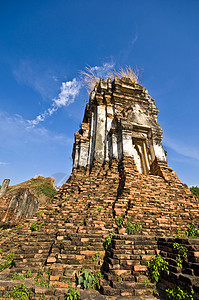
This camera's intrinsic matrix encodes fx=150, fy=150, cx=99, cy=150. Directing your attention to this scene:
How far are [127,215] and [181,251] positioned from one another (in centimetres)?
177

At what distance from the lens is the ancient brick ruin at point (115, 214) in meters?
3.08

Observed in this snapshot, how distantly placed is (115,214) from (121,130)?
13.4ft

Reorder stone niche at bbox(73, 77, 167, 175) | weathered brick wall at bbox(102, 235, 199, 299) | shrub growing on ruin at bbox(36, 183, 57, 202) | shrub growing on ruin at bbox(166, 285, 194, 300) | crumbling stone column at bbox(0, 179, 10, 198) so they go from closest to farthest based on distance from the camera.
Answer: shrub growing on ruin at bbox(166, 285, 194, 300), weathered brick wall at bbox(102, 235, 199, 299), stone niche at bbox(73, 77, 167, 175), crumbling stone column at bbox(0, 179, 10, 198), shrub growing on ruin at bbox(36, 183, 57, 202)

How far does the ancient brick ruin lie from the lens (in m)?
3.08

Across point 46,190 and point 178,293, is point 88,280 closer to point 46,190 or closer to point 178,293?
point 178,293

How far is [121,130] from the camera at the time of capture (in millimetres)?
7465

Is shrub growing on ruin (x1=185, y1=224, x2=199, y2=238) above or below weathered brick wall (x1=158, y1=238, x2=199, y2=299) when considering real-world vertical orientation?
above

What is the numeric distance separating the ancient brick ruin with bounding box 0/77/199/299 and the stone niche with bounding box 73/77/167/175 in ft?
0.18

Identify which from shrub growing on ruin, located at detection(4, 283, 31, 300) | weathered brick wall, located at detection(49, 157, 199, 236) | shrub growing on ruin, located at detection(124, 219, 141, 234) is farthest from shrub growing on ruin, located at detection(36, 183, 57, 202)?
shrub growing on ruin, located at detection(4, 283, 31, 300)

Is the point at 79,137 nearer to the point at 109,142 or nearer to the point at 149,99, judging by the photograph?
the point at 109,142

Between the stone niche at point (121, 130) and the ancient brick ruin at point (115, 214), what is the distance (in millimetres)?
54

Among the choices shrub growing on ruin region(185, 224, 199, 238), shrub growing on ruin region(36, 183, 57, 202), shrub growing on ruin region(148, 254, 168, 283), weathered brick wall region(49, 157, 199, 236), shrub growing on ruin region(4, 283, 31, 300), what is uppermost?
shrub growing on ruin region(36, 183, 57, 202)

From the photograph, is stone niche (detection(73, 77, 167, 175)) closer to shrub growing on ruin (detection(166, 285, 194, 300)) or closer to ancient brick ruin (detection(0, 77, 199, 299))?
ancient brick ruin (detection(0, 77, 199, 299))

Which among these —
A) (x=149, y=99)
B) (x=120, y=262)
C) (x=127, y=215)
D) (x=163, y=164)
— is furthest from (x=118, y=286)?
(x=149, y=99)
